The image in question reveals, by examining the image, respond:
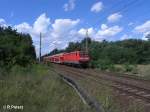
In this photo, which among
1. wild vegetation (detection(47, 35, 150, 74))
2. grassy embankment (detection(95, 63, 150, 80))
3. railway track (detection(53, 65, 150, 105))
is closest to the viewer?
railway track (detection(53, 65, 150, 105))

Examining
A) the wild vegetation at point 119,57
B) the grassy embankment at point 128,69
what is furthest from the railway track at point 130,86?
the wild vegetation at point 119,57

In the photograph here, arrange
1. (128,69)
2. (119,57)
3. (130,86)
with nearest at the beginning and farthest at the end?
(130,86) < (128,69) < (119,57)

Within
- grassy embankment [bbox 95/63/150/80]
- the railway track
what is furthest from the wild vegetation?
the railway track

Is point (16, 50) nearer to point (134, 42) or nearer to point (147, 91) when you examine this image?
point (147, 91)

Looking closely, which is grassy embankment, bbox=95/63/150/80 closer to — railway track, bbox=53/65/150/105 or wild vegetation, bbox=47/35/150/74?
wild vegetation, bbox=47/35/150/74

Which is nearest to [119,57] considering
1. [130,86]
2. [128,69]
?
[128,69]

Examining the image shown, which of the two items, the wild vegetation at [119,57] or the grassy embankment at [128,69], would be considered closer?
the grassy embankment at [128,69]

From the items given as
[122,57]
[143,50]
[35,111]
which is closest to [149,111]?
[35,111]

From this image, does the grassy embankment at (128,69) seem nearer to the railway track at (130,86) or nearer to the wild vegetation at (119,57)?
the wild vegetation at (119,57)

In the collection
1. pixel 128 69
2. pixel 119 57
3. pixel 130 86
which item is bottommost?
pixel 130 86

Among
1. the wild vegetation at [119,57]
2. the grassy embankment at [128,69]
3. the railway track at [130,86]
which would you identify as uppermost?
the wild vegetation at [119,57]

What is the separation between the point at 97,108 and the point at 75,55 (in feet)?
181

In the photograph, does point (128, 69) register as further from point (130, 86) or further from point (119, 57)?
point (119, 57)

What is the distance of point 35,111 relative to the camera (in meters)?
11.1
